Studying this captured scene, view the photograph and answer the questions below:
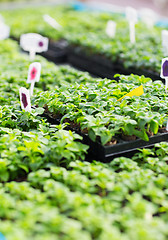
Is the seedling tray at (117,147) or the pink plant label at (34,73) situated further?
the pink plant label at (34,73)

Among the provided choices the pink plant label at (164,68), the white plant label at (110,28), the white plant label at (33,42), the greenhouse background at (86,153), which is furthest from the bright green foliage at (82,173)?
the white plant label at (110,28)

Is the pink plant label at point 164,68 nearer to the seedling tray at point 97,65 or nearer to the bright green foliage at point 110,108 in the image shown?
the bright green foliage at point 110,108

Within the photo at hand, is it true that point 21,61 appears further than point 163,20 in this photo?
No

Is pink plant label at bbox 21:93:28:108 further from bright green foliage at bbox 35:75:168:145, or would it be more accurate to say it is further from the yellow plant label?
the yellow plant label

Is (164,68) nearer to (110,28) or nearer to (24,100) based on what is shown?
(24,100)

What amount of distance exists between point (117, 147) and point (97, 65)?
7.33 ft

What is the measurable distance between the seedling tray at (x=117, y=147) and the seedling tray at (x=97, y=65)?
1229mm

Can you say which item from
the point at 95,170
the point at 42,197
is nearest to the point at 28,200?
the point at 42,197

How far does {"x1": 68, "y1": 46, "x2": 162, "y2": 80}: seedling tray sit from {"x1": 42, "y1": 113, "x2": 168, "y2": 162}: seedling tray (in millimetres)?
1229

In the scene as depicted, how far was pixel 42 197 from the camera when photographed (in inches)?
59.7

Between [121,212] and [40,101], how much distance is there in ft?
4.00

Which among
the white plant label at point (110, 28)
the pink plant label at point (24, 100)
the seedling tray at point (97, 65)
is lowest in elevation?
the pink plant label at point (24, 100)

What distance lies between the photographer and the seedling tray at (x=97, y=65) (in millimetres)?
3514

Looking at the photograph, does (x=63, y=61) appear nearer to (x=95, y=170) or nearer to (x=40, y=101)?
(x=40, y=101)
